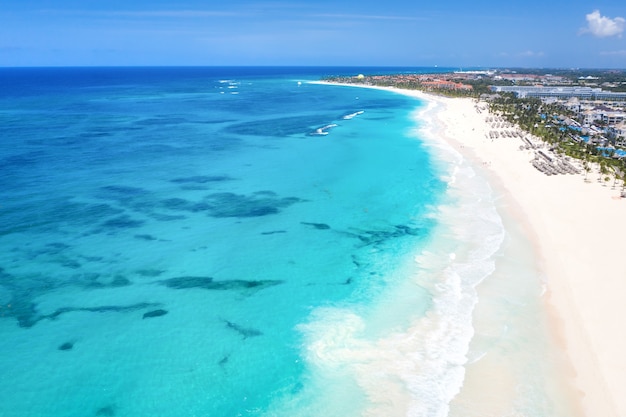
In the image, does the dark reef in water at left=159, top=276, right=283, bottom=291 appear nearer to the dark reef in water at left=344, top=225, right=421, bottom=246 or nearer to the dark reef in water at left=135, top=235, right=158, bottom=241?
the dark reef in water at left=135, top=235, right=158, bottom=241

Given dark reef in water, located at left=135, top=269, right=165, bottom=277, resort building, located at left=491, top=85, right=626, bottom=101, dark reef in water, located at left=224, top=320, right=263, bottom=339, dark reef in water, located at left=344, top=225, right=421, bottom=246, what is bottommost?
dark reef in water, located at left=224, top=320, right=263, bottom=339

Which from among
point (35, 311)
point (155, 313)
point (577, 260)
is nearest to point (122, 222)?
point (35, 311)

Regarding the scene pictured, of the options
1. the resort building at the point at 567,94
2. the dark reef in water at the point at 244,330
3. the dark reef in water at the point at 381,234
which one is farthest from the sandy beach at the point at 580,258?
the resort building at the point at 567,94

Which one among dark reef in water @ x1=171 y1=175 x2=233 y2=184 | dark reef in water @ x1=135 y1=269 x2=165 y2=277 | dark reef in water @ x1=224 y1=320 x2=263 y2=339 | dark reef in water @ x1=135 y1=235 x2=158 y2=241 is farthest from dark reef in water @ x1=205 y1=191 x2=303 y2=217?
dark reef in water @ x1=224 y1=320 x2=263 y2=339

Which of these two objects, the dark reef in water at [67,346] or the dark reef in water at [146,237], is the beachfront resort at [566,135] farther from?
the dark reef in water at [67,346]

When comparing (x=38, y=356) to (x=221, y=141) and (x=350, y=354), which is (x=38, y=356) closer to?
(x=350, y=354)
